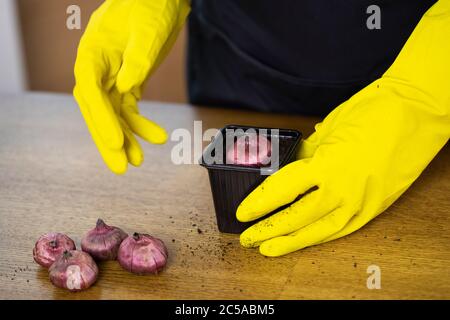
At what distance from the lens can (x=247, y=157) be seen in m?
1.12

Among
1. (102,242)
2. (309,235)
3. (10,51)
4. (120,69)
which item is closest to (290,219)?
(309,235)

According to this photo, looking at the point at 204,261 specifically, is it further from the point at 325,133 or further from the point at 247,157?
the point at 325,133

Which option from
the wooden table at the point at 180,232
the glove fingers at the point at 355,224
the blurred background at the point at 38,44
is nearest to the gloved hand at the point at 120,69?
the wooden table at the point at 180,232

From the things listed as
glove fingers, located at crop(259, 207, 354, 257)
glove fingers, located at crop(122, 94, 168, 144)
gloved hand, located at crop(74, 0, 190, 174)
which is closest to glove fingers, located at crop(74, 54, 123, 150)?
gloved hand, located at crop(74, 0, 190, 174)

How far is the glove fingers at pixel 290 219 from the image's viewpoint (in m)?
1.11

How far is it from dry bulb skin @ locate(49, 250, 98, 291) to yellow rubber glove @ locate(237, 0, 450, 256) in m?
0.27

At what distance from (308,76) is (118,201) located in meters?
0.63

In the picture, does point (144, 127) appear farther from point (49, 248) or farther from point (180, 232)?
point (49, 248)

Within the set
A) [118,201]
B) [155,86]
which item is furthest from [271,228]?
[155,86]

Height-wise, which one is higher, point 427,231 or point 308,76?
point 308,76

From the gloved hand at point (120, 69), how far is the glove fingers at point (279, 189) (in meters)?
0.28

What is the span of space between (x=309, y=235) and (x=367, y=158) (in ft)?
0.57

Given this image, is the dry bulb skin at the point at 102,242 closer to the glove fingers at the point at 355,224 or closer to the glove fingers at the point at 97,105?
the glove fingers at the point at 97,105

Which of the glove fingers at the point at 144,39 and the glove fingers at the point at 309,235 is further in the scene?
the glove fingers at the point at 144,39
